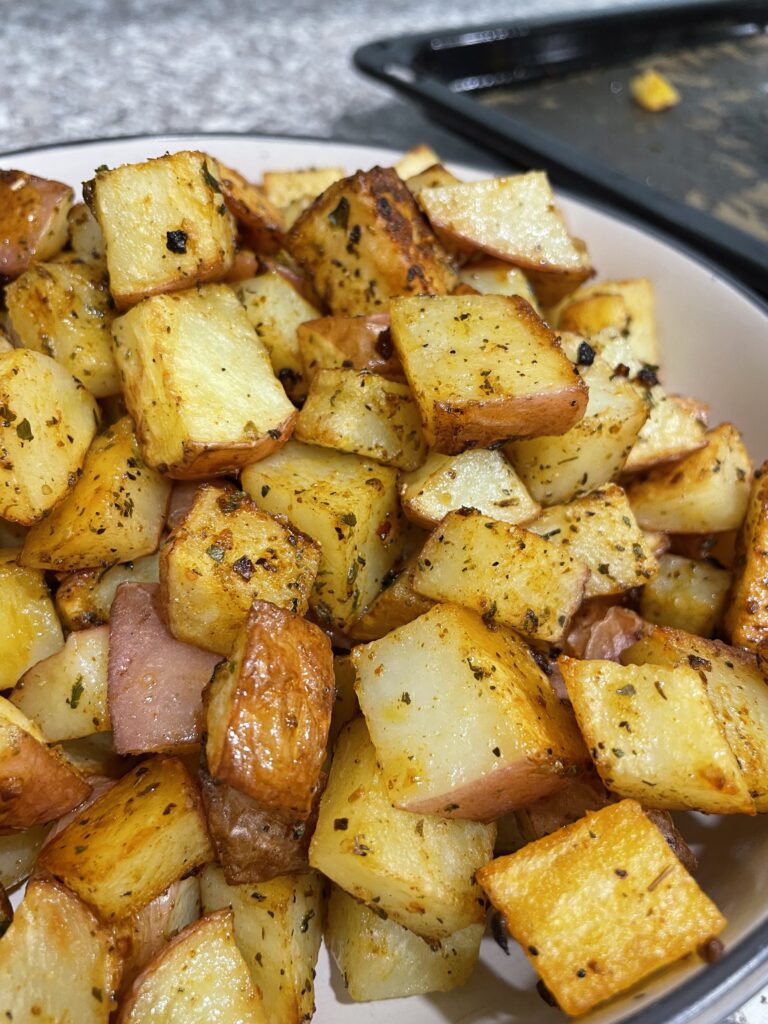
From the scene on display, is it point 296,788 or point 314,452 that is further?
point 314,452

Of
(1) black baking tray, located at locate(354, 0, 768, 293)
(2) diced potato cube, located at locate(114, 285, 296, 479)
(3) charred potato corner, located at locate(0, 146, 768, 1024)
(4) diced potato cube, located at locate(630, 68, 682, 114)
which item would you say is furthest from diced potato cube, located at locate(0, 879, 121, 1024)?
(4) diced potato cube, located at locate(630, 68, 682, 114)

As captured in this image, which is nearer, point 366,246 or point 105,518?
point 105,518

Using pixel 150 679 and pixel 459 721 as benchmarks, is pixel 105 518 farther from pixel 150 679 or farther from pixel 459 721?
pixel 459 721

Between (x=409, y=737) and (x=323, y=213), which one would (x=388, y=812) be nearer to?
(x=409, y=737)

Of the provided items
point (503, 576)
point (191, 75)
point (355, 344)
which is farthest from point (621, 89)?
point (503, 576)

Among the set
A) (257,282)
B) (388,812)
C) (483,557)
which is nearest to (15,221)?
(257,282)

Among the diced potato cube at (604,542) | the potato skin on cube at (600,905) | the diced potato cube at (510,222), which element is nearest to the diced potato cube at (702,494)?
the diced potato cube at (604,542)

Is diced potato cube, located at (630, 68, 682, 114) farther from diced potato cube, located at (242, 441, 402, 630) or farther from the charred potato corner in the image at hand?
diced potato cube, located at (242, 441, 402, 630)
